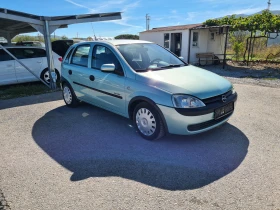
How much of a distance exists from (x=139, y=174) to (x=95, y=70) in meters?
2.52

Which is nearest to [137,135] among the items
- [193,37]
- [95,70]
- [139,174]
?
[139,174]

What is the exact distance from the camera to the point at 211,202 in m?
2.41

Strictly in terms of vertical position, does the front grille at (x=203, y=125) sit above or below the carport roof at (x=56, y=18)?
below

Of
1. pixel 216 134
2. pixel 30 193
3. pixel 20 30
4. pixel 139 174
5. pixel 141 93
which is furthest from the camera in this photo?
pixel 20 30

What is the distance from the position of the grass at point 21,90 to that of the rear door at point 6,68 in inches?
15.2

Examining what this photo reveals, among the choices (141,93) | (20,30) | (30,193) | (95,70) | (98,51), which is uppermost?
(20,30)

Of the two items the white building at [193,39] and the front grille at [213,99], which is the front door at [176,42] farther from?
the front grille at [213,99]

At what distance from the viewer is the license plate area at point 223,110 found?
352 centimetres

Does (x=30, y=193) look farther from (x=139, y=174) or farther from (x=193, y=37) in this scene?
(x=193, y=37)

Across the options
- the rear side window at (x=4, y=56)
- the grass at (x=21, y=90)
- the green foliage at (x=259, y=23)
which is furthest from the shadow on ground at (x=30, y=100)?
the green foliage at (x=259, y=23)

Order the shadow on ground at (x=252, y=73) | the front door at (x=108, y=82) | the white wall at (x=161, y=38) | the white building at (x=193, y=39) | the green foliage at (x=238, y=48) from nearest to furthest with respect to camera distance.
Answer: the front door at (x=108, y=82), the shadow on ground at (x=252, y=73), the green foliage at (x=238, y=48), the white building at (x=193, y=39), the white wall at (x=161, y=38)

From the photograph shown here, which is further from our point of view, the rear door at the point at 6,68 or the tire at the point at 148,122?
the rear door at the point at 6,68

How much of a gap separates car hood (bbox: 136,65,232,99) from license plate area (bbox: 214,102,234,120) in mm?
250

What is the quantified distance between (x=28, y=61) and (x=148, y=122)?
253 inches
